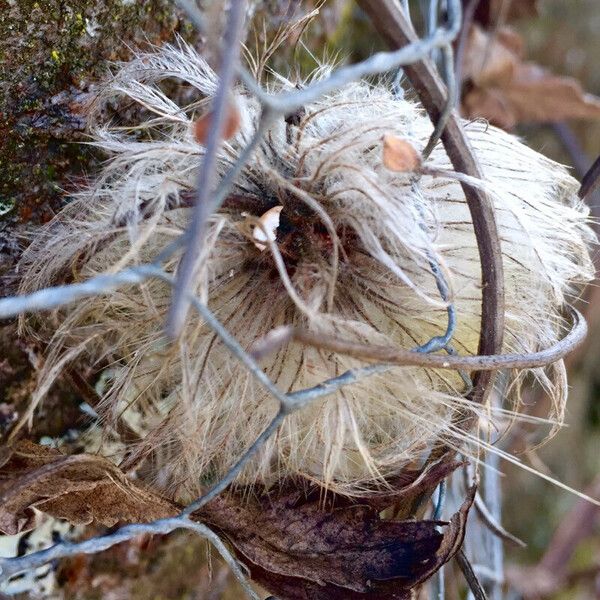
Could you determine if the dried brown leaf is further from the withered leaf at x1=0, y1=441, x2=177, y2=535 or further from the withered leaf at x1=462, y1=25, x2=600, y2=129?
the withered leaf at x1=462, y1=25, x2=600, y2=129

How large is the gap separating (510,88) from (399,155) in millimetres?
538

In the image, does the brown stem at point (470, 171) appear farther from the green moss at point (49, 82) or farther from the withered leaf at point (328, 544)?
the green moss at point (49, 82)

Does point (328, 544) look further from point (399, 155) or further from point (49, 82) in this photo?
point (49, 82)

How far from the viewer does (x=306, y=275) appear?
488 millimetres

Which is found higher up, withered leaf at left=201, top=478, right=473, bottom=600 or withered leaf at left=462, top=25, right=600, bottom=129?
withered leaf at left=462, top=25, right=600, bottom=129

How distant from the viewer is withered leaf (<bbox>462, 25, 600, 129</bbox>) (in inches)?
36.2

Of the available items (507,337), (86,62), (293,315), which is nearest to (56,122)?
(86,62)

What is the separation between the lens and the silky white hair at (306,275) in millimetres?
493

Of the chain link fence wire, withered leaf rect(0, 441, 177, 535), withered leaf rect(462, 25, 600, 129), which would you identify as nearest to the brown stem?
the chain link fence wire

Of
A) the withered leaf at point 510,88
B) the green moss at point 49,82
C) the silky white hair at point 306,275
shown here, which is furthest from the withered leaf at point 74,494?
the withered leaf at point 510,88

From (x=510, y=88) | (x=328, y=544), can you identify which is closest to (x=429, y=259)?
(x=328, y=544)

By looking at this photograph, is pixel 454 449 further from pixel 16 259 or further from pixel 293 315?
pixel 16 259

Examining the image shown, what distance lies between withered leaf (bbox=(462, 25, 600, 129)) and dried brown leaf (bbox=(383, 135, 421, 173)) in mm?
459

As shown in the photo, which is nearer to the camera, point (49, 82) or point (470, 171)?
point (470, 171)
